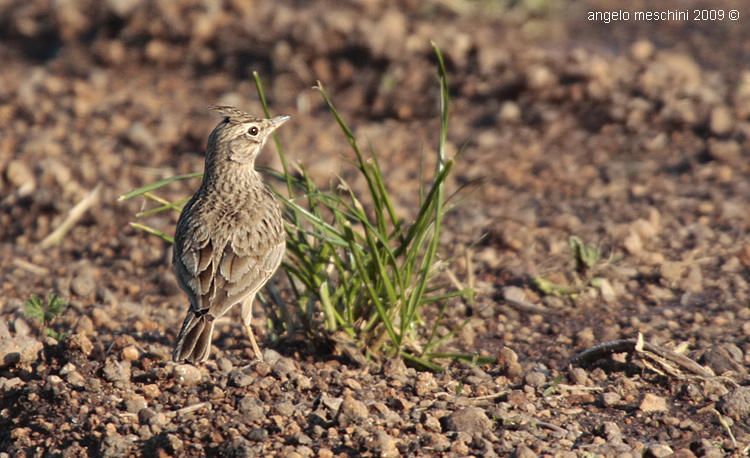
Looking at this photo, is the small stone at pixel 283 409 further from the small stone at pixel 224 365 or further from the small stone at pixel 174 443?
the small stone at pixel 224 365

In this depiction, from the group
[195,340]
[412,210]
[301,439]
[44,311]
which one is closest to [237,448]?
[301,439]

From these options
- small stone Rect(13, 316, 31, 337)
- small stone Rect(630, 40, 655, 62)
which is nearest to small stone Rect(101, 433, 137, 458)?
small stone Rect(13, 316, 31, 337)

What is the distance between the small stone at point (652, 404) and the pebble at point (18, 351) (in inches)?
117

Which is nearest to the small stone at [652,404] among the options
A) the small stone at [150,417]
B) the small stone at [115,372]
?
the small stone at [150,417]

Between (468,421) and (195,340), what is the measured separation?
1.35m

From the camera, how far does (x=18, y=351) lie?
423 cm

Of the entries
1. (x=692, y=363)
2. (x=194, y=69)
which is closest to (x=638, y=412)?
(x=692, y=363)

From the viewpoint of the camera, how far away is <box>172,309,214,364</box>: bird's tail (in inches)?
158

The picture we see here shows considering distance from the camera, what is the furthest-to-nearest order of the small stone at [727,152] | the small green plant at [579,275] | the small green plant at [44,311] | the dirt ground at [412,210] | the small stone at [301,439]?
1. the small stone at [727,152]
2. the small green plant at [579,275]
3. the small green plant at [44,311]
4. the dirt ground at [412,210]
5. the small stone at [301,439]

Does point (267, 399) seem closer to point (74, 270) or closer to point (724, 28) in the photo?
point (74, 270)

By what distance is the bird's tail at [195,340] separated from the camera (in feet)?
13.2

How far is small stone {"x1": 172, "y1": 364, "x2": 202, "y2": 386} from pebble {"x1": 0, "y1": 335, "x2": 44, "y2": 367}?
29.9 inches

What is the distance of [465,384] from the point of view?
4.24m

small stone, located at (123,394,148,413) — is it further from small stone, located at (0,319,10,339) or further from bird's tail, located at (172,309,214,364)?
small stone, located at (0,319,10,339)
